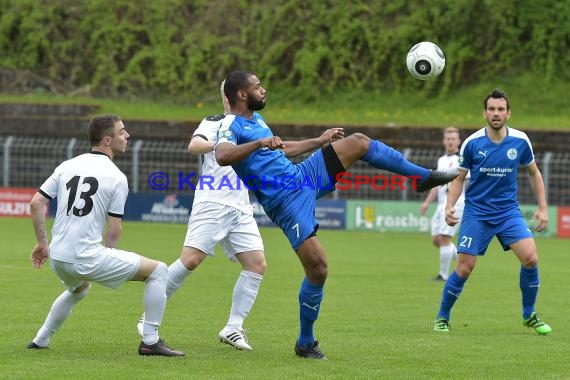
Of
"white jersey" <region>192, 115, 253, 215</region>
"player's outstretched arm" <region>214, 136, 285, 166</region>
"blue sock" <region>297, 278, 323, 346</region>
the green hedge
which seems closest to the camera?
"player's outstretched arm" <region>214, 136, 285, 166</region>

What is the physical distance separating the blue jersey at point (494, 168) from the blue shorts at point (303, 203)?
259 centimetres

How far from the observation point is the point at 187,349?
9016mm

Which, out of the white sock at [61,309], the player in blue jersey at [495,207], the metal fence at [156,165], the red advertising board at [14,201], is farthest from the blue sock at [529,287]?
the red advertising board at [14,201]

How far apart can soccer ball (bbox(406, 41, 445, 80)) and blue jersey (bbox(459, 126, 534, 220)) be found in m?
0.73

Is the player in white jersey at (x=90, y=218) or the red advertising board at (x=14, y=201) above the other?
the player in white jersey at (x=90, y=218)

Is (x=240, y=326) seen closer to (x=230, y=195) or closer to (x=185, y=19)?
(x=230, y=195)

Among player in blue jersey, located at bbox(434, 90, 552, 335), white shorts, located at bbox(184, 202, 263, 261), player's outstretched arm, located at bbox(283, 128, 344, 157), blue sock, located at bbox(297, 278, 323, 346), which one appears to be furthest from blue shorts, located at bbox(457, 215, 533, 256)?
blue sock, located at bbox(297, 278, 323, 346)

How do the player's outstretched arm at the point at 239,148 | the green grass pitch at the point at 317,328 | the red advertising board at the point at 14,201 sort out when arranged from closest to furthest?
the player's outstretched arm at the point at 239,148
the green grass pitch at the point at 317,328
the red advertising board at the point at 14,201

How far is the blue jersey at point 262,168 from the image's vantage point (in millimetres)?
8570

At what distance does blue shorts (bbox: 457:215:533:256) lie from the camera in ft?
35.3

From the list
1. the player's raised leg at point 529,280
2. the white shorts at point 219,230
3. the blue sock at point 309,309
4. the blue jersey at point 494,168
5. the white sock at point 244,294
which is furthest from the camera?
the blue jersey at point 494,168

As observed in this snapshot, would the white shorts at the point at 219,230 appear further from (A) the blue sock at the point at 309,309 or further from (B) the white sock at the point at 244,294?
(A) the blue sock at the point at 309,309

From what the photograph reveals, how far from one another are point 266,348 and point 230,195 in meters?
1.51

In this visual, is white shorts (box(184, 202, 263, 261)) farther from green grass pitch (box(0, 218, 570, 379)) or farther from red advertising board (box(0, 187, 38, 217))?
red advertising board (box(0, 187, 38, 217))
